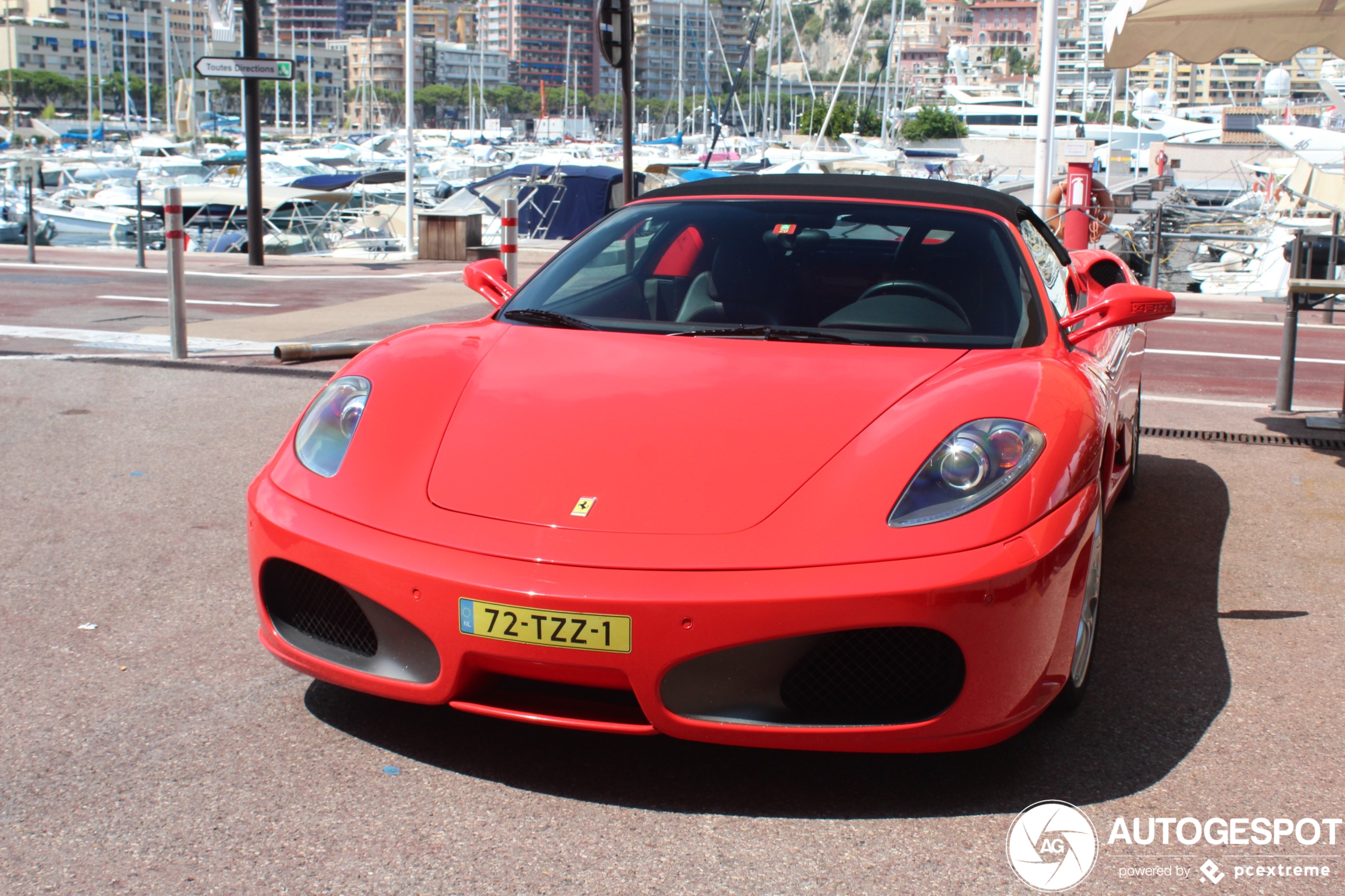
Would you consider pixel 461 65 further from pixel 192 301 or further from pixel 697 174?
pixel 192 301

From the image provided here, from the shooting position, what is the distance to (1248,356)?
10719mm

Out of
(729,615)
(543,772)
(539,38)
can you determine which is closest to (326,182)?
(543,772)

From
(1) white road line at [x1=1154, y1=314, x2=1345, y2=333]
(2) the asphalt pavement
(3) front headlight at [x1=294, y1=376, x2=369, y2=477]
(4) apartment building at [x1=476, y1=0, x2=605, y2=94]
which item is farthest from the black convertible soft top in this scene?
(4) apartment building at [x1=476, y1=0, x2=605, y2=94]

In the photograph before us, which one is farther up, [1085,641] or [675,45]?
[675,45]

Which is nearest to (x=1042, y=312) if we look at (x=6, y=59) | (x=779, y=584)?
(x=779, y=584)

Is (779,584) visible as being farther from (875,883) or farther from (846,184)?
(846,184)

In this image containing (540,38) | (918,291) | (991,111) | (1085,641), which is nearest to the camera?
(1085,641)

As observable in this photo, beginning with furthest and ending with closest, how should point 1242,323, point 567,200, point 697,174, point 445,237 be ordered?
1. point 697,174
2. point 567,200
3. point 445,237
4. point 1242,323

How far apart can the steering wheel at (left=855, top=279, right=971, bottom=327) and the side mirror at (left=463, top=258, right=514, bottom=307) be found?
1.18 meters

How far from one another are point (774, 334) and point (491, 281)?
3.87ft

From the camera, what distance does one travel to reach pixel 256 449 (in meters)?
6.09

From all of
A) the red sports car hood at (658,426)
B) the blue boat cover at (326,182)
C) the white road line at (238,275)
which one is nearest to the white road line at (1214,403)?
the red sports car hood at (658,426)

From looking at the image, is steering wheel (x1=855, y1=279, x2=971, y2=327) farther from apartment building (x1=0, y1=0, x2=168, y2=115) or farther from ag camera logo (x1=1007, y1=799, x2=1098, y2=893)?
apartment building (x1=0, y1=0, x2=168, y2=115)

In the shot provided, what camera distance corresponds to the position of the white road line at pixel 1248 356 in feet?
34.4
